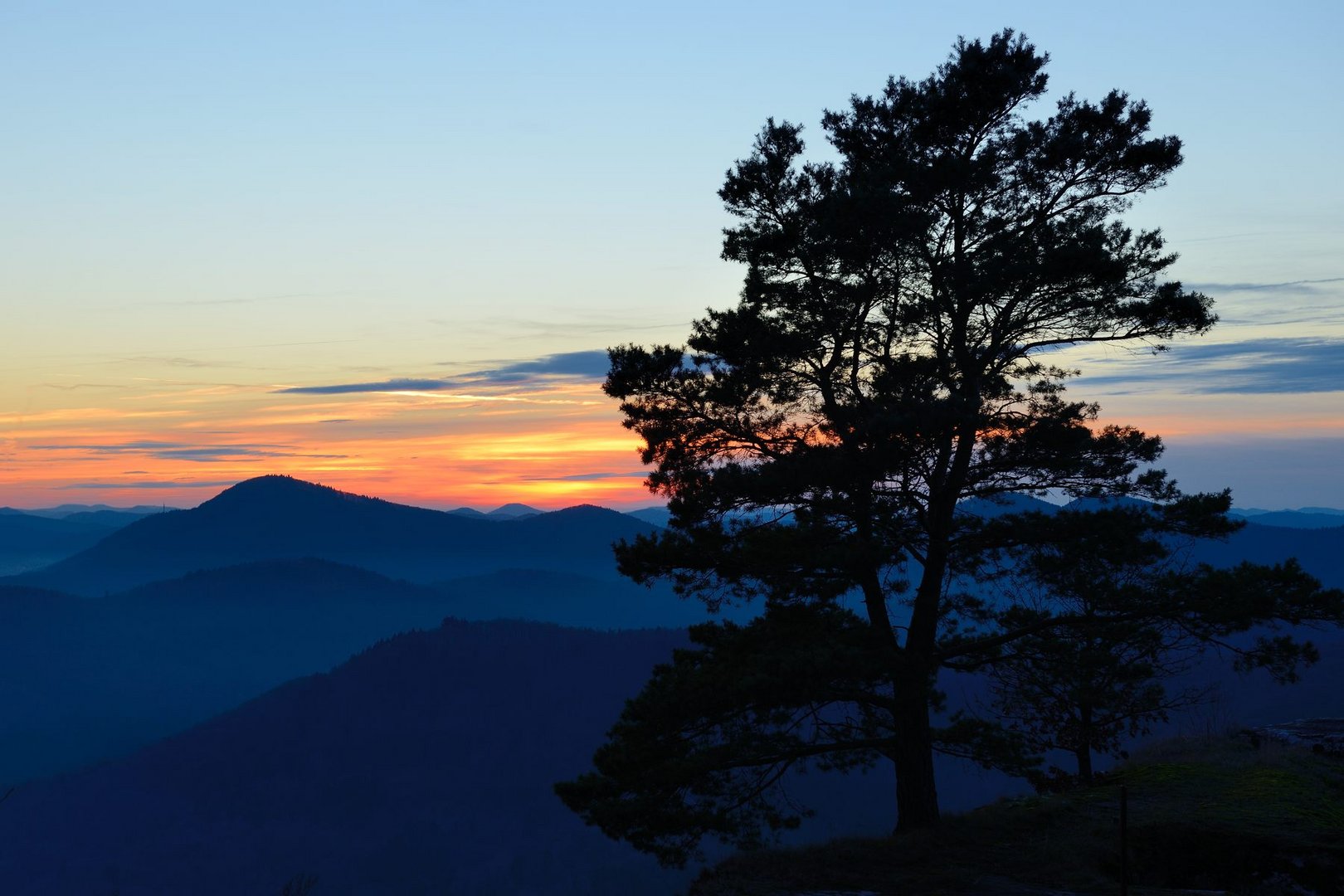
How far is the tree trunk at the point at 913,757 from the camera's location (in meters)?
16.6

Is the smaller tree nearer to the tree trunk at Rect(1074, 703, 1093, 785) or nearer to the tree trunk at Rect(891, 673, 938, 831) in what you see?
the tree trunk at Rect(891, 673, 938, 831)

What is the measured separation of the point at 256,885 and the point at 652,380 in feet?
641

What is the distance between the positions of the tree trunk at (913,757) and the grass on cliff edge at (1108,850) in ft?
1.44

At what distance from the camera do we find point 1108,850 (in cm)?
1439

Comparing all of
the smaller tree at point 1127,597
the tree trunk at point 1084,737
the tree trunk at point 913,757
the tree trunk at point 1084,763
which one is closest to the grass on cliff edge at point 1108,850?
the tree trunk at point 913,757

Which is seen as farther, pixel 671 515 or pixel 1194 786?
pixel 671 515

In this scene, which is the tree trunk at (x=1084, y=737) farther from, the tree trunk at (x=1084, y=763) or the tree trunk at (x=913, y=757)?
the tree trunk at (x=913, y=757)

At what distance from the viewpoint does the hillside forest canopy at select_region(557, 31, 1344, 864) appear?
16.2 metres

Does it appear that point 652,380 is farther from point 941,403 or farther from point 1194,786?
point 1194,786

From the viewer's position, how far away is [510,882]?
180m

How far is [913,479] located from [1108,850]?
601cm

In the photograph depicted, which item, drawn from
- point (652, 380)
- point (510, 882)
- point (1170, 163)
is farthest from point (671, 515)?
point (510, 882)

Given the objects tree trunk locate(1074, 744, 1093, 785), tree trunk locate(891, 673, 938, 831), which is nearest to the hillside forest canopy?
tree trunk locate(891, 673, 938, 831)

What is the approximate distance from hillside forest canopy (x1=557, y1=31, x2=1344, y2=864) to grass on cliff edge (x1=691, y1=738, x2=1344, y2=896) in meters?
1.46
